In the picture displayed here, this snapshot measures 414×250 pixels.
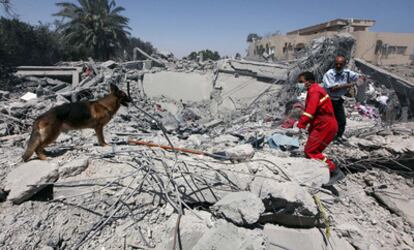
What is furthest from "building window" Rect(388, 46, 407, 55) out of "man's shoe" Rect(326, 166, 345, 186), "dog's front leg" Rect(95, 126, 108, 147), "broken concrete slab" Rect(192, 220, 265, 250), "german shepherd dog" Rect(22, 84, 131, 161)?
"broken concrete slab" Rect(192, 220, 265, 250)

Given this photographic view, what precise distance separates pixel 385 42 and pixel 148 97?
61.0 feet

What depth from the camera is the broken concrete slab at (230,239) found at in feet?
6.32

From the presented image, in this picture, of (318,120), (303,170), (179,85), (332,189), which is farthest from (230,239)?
(179,85)

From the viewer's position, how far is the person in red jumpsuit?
11.2ft

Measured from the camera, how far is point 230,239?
1966mm

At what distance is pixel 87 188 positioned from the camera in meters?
2.62

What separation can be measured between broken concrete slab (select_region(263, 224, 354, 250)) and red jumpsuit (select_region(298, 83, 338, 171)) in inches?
47.5

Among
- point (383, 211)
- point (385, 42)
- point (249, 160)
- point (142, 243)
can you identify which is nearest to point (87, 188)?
point (142, 243)

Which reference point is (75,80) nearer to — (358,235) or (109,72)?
(109,72)

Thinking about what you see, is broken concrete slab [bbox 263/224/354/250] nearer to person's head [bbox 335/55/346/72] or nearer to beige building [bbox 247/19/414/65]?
person's head [bbox 335/55/346/72]

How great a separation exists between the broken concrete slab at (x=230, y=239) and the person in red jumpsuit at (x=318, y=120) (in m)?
1.87

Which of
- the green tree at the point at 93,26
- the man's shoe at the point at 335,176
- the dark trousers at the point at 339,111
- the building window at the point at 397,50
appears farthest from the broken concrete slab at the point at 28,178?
the building window at the point at 397,50

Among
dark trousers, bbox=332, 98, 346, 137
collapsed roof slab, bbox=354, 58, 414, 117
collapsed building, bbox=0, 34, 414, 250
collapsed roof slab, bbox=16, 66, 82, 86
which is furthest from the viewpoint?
Answer: collapsed roof slab, bbox=16, 66, 82, 86

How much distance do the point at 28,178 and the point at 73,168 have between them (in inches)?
16.1
